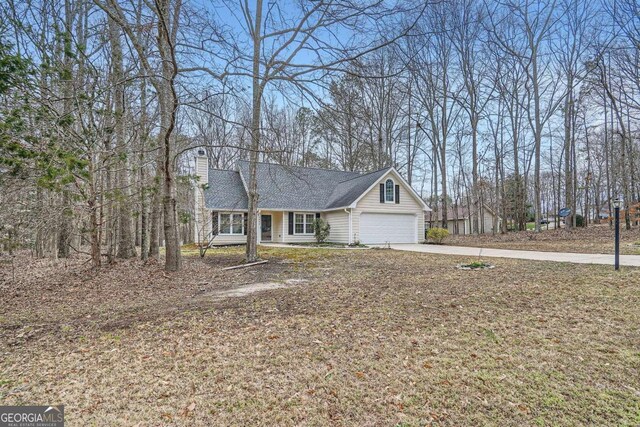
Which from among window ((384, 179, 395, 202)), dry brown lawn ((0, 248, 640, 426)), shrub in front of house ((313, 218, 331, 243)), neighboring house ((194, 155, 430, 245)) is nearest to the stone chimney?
neighboring house ((194, 155, 430, 245))

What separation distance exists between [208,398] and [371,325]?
2259 mm

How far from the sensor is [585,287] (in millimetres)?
5887

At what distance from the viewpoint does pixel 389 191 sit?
1902 cm

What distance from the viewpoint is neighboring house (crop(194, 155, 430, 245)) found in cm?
1838

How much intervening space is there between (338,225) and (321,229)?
1073 millimetres

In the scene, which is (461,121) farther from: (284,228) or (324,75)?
(324,75)

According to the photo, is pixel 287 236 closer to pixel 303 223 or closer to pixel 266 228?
pixel 303 223

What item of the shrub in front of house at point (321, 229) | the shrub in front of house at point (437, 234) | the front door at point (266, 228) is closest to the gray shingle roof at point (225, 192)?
the front door at point (266, 228)

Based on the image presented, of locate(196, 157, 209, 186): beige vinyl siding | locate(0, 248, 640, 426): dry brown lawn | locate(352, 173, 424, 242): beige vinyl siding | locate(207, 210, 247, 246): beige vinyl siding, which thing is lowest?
locate(0, 248, 640, 426): dry brown lawn

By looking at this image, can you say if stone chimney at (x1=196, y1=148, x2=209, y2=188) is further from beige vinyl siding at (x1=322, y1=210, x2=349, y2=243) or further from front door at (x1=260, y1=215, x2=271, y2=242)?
beige vinyl siding at (x1=322, y1=210, x2=349, y2=243)

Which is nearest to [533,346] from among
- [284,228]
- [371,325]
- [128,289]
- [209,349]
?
[371,325]

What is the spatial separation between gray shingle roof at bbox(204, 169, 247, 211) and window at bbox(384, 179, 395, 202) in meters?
8.42

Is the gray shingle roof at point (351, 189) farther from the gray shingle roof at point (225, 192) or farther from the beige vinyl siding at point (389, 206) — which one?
the gray shingle roof at point (225, 192)

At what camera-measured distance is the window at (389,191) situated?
744 inches
